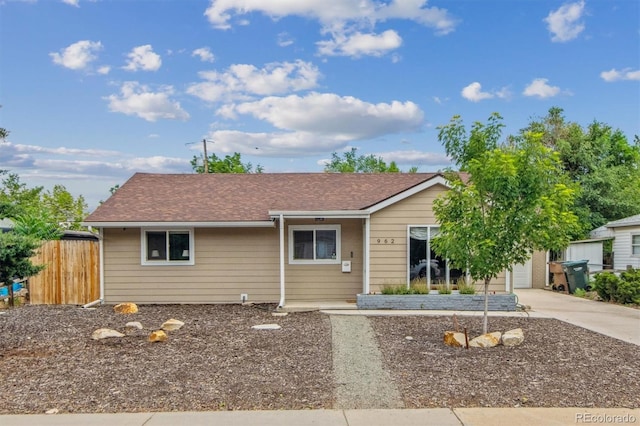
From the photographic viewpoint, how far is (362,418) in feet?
14.3

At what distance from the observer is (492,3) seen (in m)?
12.6

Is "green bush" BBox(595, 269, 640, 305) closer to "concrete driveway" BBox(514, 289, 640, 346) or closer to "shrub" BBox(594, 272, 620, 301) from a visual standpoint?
"shrub" BBox(594, 272, 620, 301)

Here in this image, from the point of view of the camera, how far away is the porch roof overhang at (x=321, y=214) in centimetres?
1120

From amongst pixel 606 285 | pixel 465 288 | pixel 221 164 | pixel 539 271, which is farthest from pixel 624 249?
pixel 221 164

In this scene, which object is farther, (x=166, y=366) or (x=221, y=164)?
(x=221, y=164)

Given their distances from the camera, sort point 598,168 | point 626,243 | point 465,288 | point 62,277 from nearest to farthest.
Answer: point 465,288 → point 62,277 → point 626,243 → point 598,168

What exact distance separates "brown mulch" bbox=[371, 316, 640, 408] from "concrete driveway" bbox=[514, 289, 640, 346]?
662 mm

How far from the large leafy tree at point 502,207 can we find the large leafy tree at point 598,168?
1327 cm

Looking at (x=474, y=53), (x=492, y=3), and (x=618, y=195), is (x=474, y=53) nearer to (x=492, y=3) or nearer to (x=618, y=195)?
(x=492, y=3)

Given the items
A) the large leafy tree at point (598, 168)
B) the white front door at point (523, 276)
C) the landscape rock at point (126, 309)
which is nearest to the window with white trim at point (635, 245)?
the large leafy tree at point (598, 168)

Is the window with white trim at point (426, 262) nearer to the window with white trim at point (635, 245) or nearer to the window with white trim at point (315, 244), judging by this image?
the window with white trim at point (315, 244)

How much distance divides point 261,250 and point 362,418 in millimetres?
7910

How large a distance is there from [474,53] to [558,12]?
3.02m

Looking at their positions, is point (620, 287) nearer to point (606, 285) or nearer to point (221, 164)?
point (606, 285)
